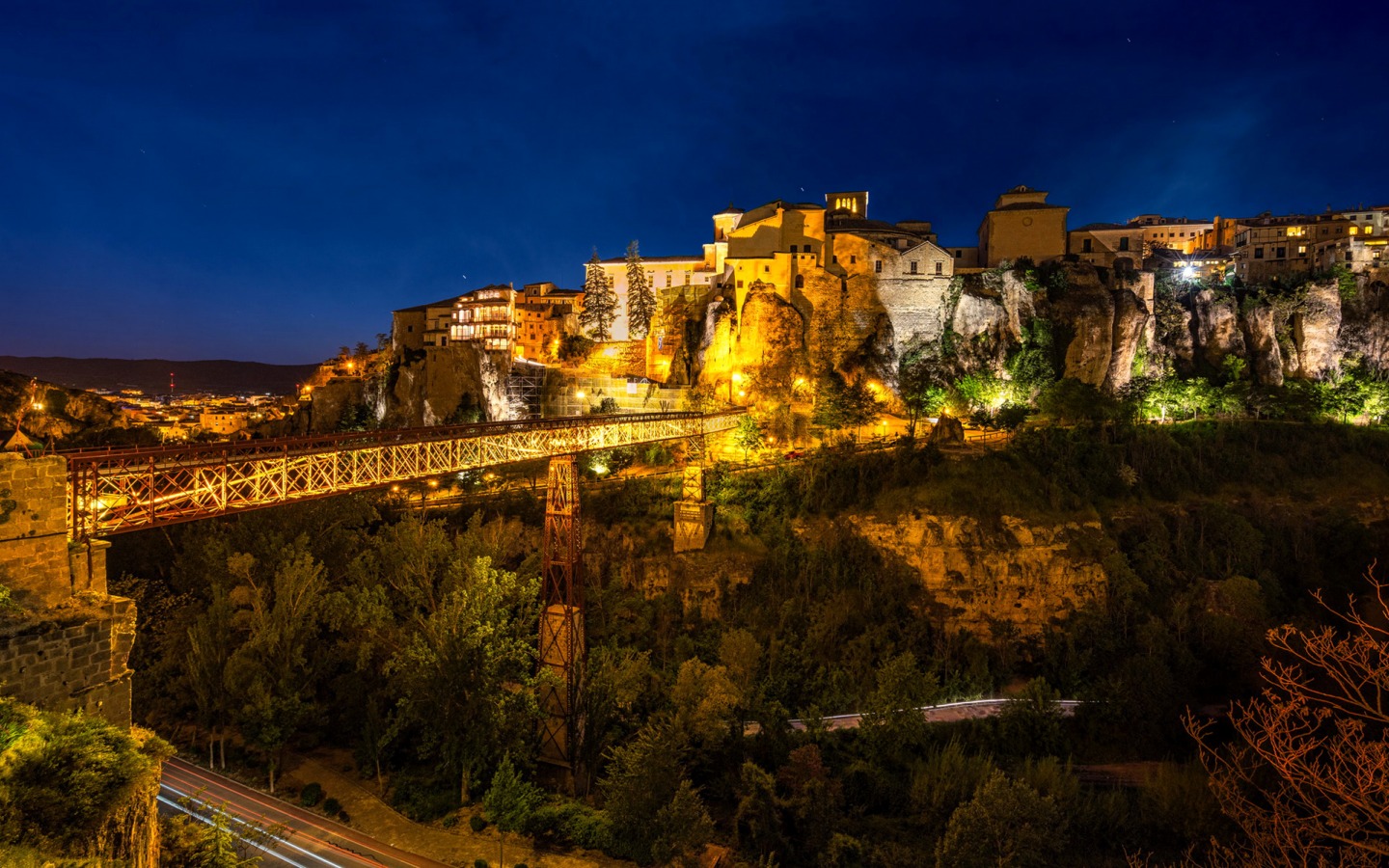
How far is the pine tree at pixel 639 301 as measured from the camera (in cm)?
6731

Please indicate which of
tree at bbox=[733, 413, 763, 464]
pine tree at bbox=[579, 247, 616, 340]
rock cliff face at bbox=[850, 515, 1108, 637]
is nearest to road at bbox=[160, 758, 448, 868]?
rock cliff face at bbox=[850, 515, 1108, 637]

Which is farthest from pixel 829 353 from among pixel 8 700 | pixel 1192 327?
pixel 8 700

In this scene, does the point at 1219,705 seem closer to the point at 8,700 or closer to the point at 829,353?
the point at 829,353

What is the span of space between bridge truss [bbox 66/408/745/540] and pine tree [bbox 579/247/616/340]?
4289 centimetres

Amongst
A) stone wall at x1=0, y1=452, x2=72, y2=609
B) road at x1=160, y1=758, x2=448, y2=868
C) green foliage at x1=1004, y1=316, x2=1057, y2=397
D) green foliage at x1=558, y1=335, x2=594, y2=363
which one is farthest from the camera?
green foliage at x1=558, y1=335, x2=594, y2=363

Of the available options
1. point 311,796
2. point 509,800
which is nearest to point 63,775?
point 509,800

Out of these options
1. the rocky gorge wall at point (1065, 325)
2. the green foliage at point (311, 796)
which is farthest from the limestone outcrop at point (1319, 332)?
the green foliage at point (311, 796)

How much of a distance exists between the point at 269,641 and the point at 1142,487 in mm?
44856

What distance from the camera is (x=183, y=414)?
79.6m

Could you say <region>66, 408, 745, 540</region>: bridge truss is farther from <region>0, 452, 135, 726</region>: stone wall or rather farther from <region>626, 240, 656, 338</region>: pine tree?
<region>626, 240, 656, 338</region>: pine tree

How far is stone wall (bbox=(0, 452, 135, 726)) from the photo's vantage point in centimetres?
995

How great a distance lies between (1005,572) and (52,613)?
36.7 m

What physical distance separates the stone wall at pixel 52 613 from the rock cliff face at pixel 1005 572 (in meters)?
33.9

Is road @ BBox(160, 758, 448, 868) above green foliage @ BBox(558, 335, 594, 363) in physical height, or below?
below
